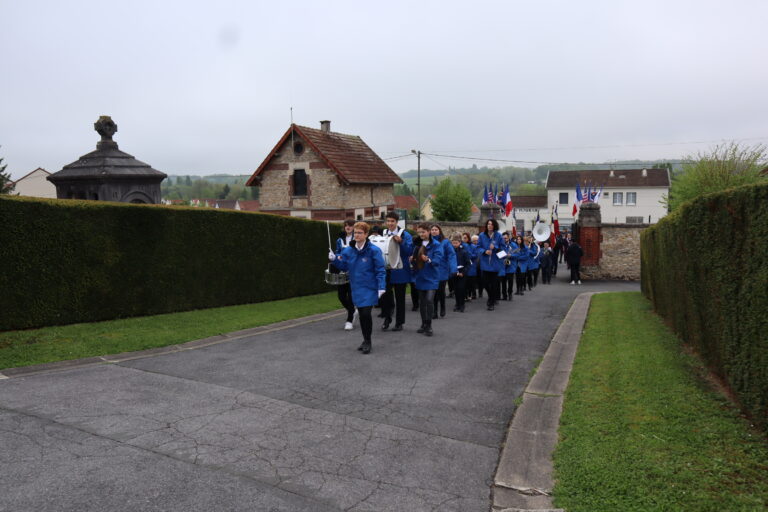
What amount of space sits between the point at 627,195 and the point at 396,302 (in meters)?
64.2

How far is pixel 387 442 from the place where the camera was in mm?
4719

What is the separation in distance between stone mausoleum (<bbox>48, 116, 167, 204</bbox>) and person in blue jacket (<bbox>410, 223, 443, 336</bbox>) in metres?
9.13

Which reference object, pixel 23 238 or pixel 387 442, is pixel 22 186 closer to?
pixel 23 238

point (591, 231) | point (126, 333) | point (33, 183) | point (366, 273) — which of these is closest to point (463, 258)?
point (366, 273)

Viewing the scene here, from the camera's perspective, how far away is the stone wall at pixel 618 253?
25156mm

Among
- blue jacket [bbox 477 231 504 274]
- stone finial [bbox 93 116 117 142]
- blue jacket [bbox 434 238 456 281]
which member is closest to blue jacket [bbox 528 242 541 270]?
blue jacket [bbox 477 231 504 274]

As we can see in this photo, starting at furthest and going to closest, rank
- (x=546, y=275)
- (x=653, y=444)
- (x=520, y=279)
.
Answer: (x=546, y=275), (x=520, y=279), (x=653, y=444)

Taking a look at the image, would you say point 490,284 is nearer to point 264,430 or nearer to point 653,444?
point 653,444

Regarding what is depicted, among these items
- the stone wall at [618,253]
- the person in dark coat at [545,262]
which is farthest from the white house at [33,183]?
the stone wall at [618,253]

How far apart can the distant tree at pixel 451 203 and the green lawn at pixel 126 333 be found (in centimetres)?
5030

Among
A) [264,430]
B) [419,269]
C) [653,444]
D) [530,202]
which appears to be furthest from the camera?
[530,202]

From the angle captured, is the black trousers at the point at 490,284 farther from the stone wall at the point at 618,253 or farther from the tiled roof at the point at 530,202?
the tiled roof at the point at 530,202

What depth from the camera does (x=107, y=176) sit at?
48.6 feet

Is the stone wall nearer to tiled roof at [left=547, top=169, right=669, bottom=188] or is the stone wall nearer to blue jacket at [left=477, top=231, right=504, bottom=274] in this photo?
blue jacket at [left=477, top=231, right=504, bottom=274]
